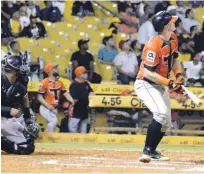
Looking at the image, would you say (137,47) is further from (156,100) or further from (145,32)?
(156,100)

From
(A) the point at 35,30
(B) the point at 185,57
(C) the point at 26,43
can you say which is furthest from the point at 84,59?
(B) the point at 185,57

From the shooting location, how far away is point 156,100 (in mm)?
8352

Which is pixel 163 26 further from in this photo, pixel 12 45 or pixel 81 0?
pixel 81 0

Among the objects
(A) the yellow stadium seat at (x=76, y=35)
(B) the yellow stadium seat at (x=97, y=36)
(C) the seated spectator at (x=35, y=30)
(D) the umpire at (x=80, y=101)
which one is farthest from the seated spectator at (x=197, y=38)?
(C) the seated spectator at (x=35, y=30)

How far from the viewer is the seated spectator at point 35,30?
15.8 m

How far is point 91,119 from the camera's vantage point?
13.5 meters

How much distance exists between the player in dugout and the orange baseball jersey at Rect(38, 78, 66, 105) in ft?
12.8

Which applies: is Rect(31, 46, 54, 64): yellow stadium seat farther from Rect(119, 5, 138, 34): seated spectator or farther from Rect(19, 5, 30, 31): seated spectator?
Rect(119, 5, 138, 34): seated spectator

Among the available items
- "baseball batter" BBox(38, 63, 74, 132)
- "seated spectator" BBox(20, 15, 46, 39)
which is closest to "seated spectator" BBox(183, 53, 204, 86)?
"baseball batter" BBox(38, 63, 74, 132)

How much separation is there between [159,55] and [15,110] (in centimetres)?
202

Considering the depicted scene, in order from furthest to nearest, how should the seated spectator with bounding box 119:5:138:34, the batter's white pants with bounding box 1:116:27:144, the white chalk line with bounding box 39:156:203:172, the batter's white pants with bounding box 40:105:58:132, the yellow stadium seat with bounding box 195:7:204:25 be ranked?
the yellow stadium seat with bounding box 195:7:204:25, the seated spectator with bounding box 119:5:138:34, the batter's white pants with bounding box 40:105:58:132, the batter's white pants with bounding box 1:116:27:144, the white chalk line with bounding box 39:156:203:172

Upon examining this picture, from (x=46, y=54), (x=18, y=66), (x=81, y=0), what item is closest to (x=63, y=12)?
(x=81, y=0)

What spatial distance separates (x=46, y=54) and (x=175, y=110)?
11.3ft

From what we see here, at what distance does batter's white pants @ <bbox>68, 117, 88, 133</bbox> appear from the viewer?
13477 millimetres
